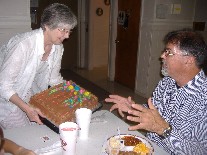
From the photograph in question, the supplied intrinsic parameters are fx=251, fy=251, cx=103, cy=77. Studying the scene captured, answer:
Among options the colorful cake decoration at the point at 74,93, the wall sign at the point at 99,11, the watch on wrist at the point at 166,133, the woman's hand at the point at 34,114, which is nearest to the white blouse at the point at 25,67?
the woman's hand at the point at 34,114

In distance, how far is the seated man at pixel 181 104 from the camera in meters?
1.71

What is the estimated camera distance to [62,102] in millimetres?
1948

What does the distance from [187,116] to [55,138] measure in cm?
97

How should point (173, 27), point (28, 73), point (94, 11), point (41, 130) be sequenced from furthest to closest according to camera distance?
point (94, 11) → point (173, 27) → point (28, 73) → point (41, 130)

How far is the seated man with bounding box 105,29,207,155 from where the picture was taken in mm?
1707

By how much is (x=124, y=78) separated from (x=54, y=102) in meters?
4.19

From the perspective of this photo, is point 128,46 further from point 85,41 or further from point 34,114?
point 34,114

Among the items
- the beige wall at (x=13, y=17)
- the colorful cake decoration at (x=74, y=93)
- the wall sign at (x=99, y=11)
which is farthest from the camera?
the wall sign at (x=99, y=11)

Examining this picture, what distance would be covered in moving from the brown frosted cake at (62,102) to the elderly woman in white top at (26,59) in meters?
0.16

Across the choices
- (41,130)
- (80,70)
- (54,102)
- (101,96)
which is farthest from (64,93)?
(80,70)

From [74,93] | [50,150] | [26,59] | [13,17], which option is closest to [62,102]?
[74,93]

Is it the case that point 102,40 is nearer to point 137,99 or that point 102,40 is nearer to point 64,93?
point 137,99

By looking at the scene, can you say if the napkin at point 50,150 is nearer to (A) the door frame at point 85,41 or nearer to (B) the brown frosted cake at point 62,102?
(B) the brown frosted cake at point 62,102

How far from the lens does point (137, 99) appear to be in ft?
17.1
